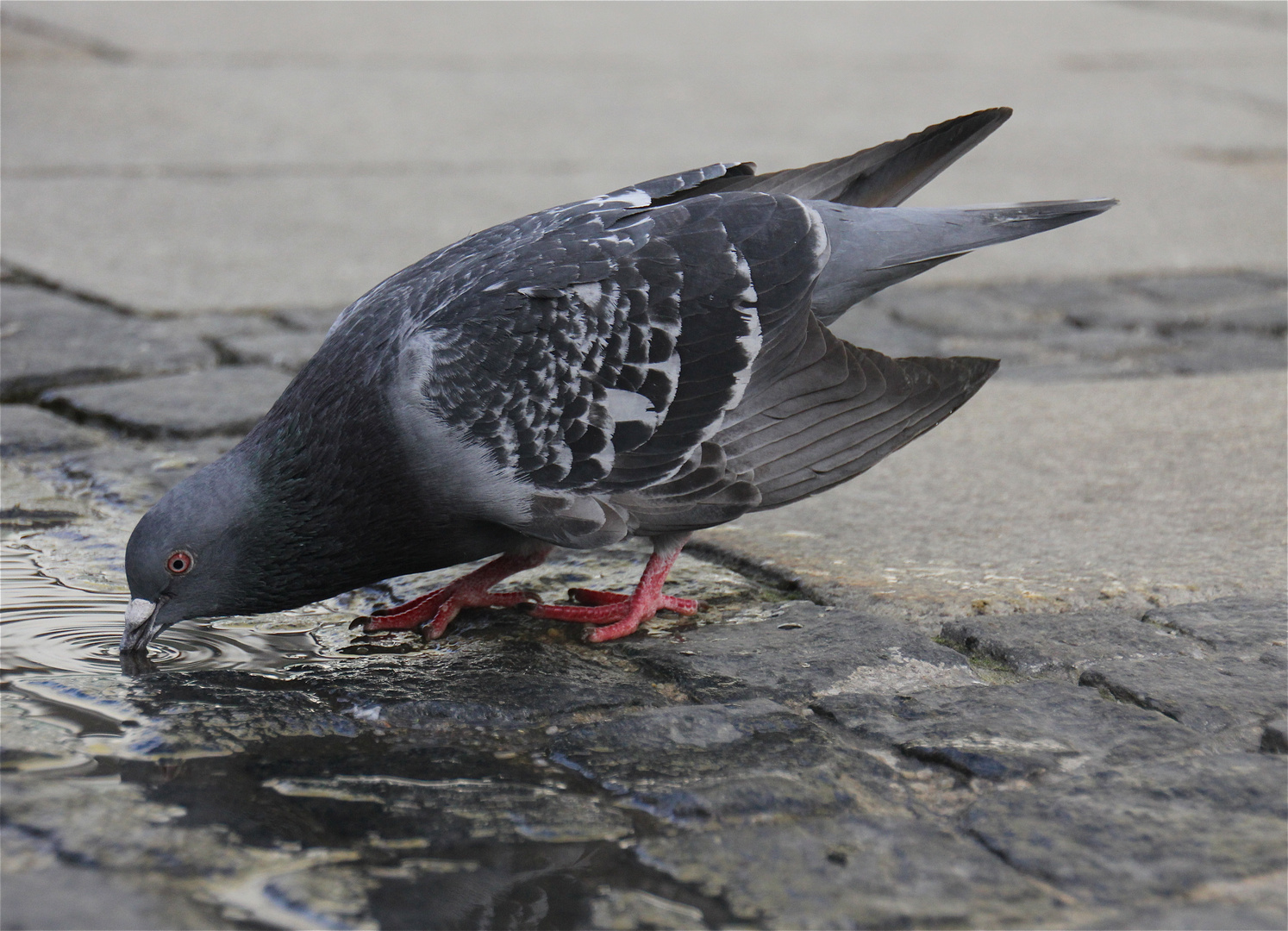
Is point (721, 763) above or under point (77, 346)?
under

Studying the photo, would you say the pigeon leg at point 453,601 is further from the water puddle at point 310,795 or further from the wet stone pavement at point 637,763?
the water puddle at point 310,795

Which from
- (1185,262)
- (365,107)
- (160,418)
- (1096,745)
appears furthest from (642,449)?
(365,107)

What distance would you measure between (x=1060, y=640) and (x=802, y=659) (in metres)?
0.56

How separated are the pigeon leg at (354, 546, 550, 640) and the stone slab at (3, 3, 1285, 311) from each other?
8.20ft

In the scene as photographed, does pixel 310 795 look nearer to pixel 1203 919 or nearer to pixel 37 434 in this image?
pixel 1203 919

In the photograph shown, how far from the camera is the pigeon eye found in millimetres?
2836

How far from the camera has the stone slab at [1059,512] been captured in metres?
3.25

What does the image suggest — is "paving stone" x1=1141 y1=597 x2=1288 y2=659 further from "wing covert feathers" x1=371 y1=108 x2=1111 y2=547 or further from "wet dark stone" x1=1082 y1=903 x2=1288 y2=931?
"wet dark stone" x1=1082 y1=903 x2=1288 y2=931

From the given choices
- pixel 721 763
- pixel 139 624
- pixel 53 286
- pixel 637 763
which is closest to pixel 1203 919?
pixel 721 763

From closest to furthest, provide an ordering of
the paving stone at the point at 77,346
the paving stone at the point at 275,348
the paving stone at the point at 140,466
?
1. the paving stone at the point at 140,466
2. the paving stone at the point at 77,346
3. the paving stone at the point at 275,348

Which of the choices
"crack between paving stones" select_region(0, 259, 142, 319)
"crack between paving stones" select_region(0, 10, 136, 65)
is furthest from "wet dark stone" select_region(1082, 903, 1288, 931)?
"crack between paving stones" select_region(0, 10, 136, 65)

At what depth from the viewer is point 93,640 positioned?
116 inches

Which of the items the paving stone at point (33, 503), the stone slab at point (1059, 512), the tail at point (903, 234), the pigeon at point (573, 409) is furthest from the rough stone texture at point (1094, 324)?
the paving stone at point (33, 503)

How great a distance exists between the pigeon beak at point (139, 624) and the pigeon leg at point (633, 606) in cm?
82
